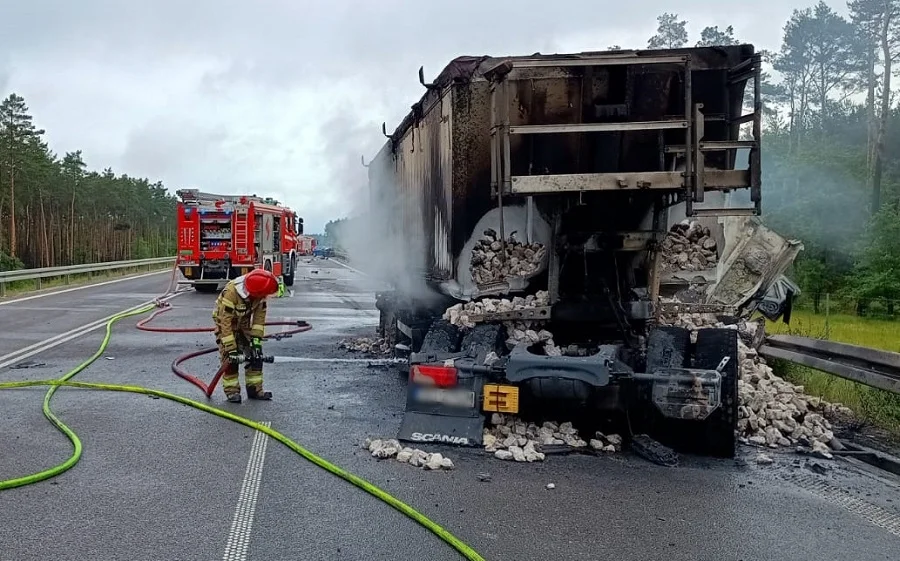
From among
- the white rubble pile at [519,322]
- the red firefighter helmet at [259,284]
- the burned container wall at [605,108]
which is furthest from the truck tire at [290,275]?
the burned container wall at [605,108]

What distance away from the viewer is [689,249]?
667cm

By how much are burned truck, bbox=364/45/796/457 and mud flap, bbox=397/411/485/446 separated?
0.01 metres

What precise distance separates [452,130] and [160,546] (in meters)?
3.91

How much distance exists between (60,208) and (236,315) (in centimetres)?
5388

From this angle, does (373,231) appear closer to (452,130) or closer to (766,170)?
(452,130)

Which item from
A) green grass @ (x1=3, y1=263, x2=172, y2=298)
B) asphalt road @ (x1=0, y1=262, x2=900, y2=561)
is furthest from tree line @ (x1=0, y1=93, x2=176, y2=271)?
asphalt road @ (x1=0, y1=262, x2=900, y2=561)

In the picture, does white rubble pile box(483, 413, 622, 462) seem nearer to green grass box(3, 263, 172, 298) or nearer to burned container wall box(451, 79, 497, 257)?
burned container wall box(451, 79, 497, 257)

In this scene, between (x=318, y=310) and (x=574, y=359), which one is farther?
(x=318, y=310)

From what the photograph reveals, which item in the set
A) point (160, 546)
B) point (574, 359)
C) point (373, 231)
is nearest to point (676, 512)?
point (574, 359)

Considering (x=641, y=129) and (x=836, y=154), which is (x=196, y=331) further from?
(x=836, y=154)

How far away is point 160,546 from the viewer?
3.83 metres

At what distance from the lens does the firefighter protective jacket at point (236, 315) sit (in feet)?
24.5

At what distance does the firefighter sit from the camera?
7406 millimetres

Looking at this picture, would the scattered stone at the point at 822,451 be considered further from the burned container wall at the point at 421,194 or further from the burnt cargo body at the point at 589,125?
the burned container wall at the point at 421,194
